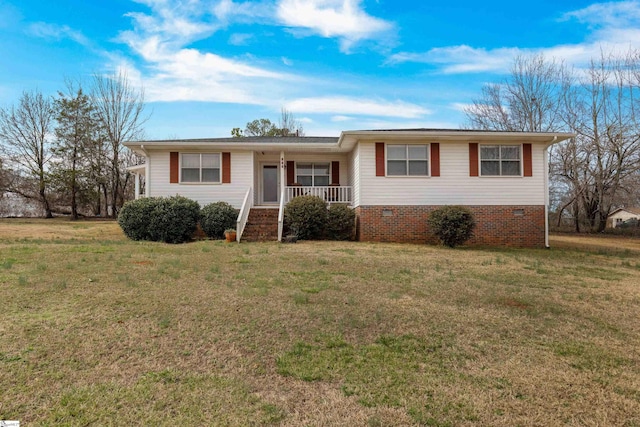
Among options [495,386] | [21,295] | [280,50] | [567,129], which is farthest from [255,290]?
[567,129]

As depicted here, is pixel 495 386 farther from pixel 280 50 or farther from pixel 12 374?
pixel 280 50

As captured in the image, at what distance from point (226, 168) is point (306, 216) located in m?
3.76

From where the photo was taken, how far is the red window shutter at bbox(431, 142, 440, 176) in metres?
12.5

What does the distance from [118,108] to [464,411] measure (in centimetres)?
2800

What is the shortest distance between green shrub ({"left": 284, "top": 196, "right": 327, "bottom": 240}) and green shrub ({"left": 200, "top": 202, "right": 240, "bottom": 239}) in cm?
177

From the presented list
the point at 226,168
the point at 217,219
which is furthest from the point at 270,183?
the point at 217,219

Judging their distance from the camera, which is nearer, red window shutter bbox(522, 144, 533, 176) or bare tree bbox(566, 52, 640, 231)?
red window shutter bbox(522, 144, 533, 176)

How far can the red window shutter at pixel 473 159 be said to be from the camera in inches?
497

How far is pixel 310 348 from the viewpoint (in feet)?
11.2

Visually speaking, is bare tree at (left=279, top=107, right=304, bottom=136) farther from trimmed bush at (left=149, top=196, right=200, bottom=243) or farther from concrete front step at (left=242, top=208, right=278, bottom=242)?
trimmed bush at (left=149, top=196, right=200, bottom=243)

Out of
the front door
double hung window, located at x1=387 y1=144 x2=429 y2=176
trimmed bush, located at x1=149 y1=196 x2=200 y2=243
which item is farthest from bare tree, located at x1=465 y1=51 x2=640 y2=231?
trimmed bush, located at x1=149 y1=196 x2=200 y2=243

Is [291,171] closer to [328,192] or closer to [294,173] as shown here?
[294,173]

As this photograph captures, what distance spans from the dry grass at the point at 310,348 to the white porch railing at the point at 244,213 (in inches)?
201

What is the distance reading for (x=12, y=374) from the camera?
111 inches
